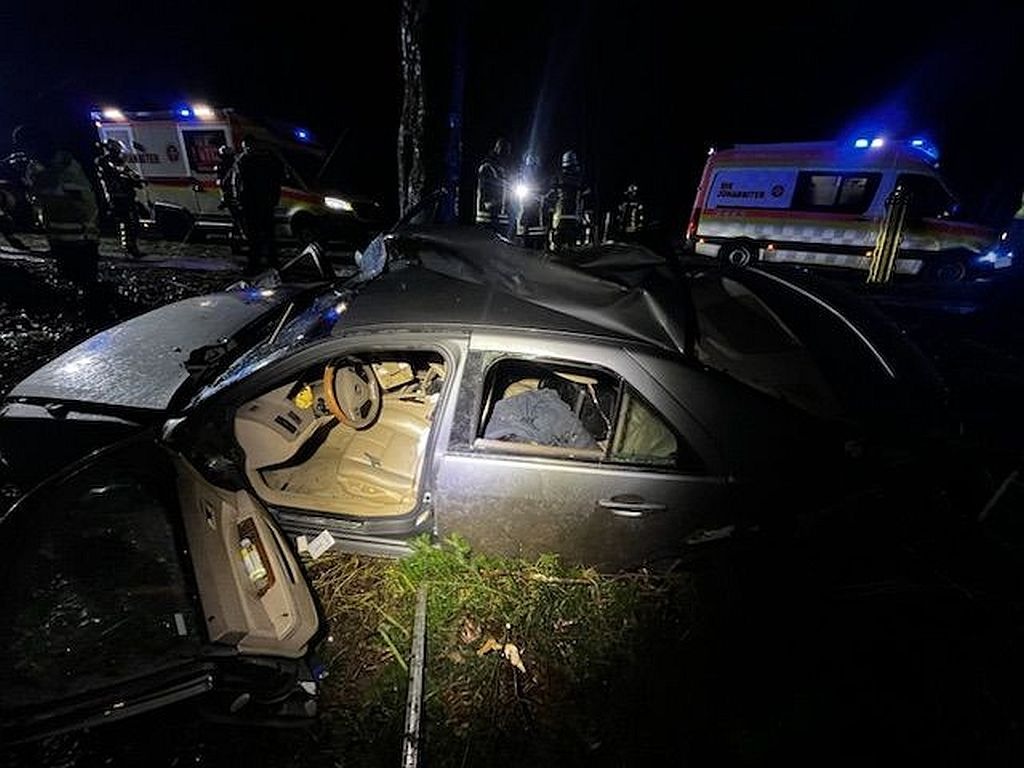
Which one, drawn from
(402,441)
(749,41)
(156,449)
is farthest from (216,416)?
(749,41)

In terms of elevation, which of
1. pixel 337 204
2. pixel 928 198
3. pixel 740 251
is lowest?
pixel 740 251

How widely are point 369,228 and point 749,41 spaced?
64.2 feet

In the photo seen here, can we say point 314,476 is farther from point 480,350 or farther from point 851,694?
point 851,694

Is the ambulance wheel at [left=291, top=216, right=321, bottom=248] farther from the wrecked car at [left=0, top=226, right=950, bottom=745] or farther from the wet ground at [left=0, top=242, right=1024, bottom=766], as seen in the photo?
the wet ground at [left=0, top=242, right=1024, bottom=766]

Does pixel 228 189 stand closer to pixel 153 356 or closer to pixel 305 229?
pixel 305 229

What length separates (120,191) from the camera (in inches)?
386

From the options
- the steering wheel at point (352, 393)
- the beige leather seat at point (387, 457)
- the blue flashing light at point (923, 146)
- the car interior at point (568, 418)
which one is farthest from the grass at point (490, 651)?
the blue flashing light at point (923, 146)

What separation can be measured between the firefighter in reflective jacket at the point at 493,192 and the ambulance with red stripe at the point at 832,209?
439 centimetres

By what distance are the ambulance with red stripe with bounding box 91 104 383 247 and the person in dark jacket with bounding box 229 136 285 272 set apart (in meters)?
1.70

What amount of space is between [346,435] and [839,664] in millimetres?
2831

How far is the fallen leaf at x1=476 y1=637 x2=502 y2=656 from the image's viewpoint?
7.67ft

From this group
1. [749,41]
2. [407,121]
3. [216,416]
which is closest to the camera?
[216,416]

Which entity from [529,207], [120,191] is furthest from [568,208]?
[120,191]

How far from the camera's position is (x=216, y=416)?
225 centimetres
